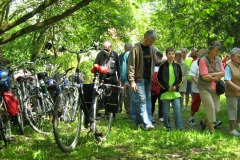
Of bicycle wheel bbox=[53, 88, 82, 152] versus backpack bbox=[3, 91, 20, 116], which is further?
backpack bbox=[3, 91, 20, 116]

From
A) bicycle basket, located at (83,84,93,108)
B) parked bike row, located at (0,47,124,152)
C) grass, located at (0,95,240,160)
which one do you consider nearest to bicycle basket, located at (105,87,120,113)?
parked bike row, located at (0,47,124,152)

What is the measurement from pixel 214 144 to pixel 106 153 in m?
1.89

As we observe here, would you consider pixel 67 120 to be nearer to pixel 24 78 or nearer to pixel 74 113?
pixel 74 113

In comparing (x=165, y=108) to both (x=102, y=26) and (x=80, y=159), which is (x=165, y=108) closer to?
(x=80, y=159)

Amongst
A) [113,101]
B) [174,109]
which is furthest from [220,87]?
[113,101]

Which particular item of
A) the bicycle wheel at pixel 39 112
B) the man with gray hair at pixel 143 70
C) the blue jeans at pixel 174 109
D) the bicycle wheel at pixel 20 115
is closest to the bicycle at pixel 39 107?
the bicycle wheel at pixel 39 112

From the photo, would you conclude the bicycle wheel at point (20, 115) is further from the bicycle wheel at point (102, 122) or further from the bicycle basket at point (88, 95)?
the bicycle basket at point (88, 95)

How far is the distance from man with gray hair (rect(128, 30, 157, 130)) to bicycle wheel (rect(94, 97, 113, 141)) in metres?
0.90

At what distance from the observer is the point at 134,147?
5.62 metres

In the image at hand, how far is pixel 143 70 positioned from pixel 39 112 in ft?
7.38

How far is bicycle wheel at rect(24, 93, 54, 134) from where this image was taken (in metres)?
6.90

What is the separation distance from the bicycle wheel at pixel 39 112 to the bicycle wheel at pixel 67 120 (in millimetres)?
1568

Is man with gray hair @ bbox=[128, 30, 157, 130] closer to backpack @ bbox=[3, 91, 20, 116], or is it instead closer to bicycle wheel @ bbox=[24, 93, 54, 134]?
bicycle wheel @ bbox=[24, 93, 54, 134]

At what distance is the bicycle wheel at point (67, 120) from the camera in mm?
4848
